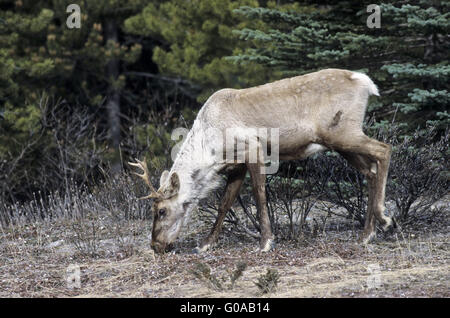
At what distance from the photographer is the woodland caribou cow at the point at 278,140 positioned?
23.0 feet

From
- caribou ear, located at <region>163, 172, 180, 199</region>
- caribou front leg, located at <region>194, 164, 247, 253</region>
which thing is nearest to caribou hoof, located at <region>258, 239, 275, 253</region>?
caribou front leg, located at <region>194, 164, 247, 253</region>

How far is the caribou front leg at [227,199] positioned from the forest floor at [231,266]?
0.12 m

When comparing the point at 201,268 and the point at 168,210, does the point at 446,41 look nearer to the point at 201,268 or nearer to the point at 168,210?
the point at 168,210

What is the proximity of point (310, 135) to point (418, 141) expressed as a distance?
2.40 meters

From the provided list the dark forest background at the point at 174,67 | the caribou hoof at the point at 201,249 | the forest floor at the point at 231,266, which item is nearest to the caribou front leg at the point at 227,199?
the caribou hoof at the point at 201,249

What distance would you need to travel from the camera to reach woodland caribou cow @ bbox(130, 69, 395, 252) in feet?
23.0

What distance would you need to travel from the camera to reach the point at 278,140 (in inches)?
282

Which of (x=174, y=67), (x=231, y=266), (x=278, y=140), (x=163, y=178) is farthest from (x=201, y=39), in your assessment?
(x=231, y=266)

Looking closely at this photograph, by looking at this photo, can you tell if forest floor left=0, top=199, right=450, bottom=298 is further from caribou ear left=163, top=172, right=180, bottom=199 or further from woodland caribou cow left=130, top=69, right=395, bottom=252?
caribou ear left=163, top=172, right=180, bottom=199

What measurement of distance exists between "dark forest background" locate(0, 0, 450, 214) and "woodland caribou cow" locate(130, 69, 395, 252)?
29.6 inches

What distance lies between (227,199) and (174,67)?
7472 millimetres

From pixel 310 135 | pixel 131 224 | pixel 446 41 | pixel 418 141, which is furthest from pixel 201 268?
pixel 446 41

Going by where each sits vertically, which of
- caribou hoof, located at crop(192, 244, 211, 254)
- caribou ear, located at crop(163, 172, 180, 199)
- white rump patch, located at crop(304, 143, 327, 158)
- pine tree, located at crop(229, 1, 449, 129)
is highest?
pine tree, located at crop(229, 1, 449, 129)

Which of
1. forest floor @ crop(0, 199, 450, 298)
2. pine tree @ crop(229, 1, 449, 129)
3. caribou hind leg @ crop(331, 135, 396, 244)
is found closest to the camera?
forest floor @ crop(0, 199, 450, 298)
